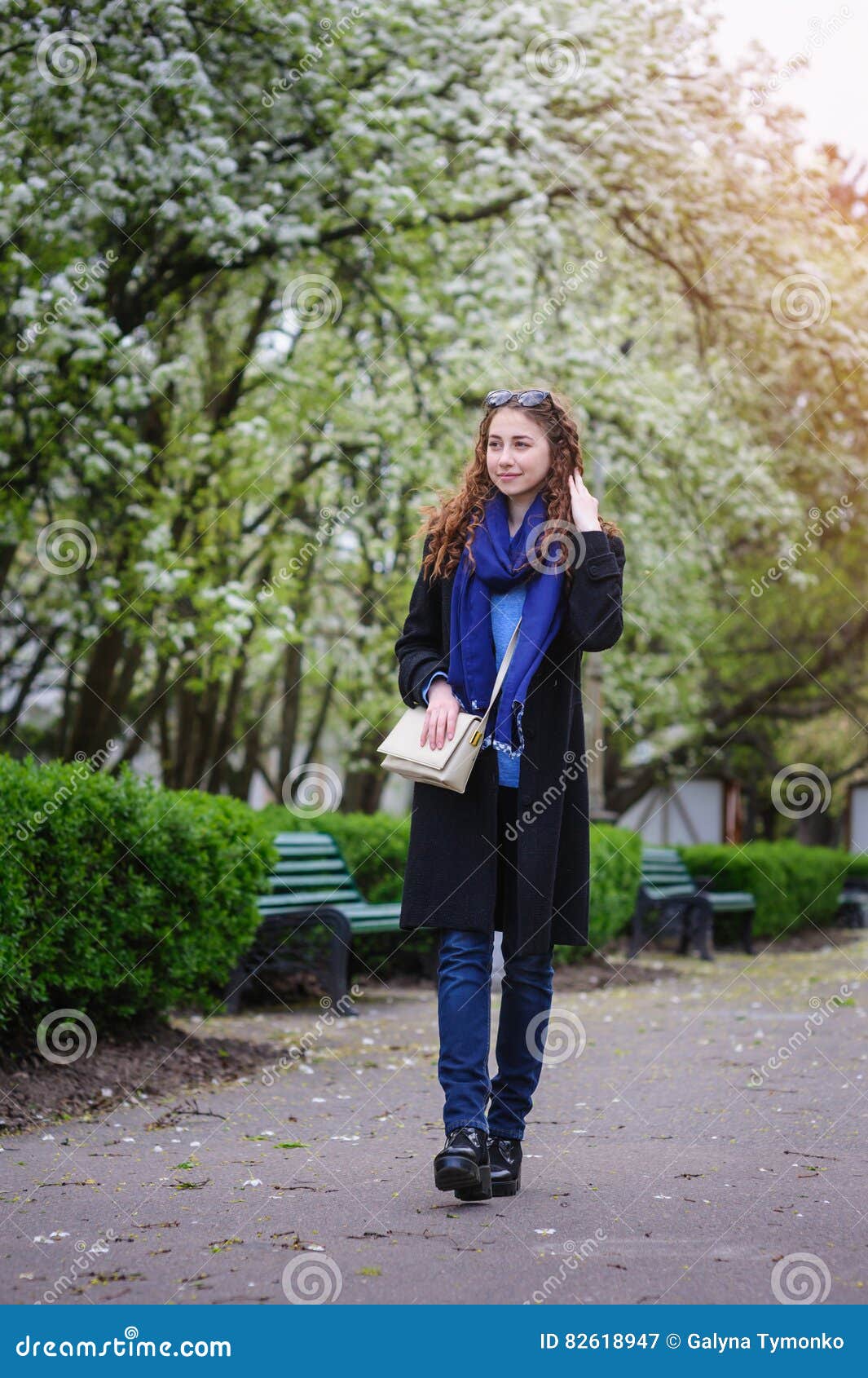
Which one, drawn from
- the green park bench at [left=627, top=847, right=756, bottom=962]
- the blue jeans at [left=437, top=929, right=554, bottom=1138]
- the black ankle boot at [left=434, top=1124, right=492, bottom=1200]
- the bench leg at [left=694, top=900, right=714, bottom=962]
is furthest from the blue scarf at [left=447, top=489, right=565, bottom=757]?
the bench leg at [left=694, top=900, right=714, bottom=962]

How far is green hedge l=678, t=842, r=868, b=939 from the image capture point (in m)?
15.0

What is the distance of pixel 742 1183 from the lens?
4145mm

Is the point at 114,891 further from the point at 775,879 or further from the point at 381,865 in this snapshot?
the point at 775,879

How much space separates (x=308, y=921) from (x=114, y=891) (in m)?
2.53

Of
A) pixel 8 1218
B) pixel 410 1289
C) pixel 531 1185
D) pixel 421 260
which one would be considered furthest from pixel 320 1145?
pixel 421 260

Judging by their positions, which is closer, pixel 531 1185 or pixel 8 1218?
pixel 8 1218

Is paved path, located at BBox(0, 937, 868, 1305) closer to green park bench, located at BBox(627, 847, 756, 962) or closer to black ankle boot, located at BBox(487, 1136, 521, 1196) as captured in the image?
black ankle boot, located at BBox(487, 1136, 521, 1196)

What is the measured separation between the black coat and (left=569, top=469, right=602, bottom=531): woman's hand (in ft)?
0.13

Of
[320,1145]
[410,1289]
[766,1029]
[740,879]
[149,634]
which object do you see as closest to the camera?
[410,1289]

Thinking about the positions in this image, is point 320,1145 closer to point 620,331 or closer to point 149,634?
point 149,634

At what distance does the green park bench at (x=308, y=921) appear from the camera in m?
8.16

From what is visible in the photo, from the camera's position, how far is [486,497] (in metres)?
4.22

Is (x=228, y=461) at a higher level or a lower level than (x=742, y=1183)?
higher

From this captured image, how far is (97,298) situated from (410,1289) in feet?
27.9
